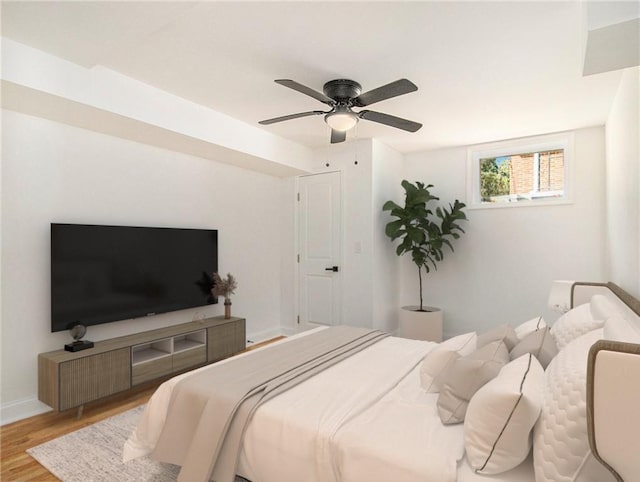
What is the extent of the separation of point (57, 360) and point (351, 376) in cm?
211

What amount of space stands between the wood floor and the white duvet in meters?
0.69

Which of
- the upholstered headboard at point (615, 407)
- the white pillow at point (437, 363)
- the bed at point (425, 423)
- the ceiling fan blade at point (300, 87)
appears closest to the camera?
the upholstered headboard at point (615, 407)

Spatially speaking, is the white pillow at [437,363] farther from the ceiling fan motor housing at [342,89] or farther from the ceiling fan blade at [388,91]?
the ceiling fan motor housing at [342,89]

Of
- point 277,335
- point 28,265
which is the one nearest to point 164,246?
point 28,265

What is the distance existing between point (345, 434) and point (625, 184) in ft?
8.85

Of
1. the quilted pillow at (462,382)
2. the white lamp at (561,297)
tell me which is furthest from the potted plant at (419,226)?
the quilted pillow at (462,382)

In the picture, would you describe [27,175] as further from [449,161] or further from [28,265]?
[449,161]

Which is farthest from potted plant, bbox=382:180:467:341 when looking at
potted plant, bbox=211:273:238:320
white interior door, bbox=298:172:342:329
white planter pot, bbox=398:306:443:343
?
potted plant, bbox=211:273:238:320

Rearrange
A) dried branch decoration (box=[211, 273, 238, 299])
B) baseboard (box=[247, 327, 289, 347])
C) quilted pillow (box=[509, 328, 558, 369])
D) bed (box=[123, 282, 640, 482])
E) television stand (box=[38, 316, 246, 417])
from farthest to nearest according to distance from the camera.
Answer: baseboard (box=[247, 327, 289, 347]) < dried branch decoration (box=[211, 273, 238, 299]) < television stand (box=[38, 316, 246, 417]) < quilted pillow (box=[509, 328, 558, 369]) < bed (box=[123, 282, 640, 482])

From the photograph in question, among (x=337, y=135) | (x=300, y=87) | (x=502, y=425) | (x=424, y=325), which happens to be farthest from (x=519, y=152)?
(x=502, y=425)

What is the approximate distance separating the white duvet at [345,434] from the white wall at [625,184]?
5.58ft

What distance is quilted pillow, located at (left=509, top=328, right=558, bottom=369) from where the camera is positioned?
1730mm

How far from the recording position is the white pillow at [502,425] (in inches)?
48.1

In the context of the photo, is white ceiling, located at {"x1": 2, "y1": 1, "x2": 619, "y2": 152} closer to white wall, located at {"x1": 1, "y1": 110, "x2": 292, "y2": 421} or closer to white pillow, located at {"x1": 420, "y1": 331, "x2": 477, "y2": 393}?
white wall, located at {"x1": 1, "y1": 110, "x2": 292, "y2": 421}
